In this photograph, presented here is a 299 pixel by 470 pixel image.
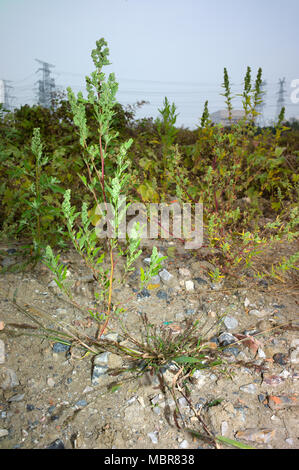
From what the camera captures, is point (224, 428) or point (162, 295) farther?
point (162, 295)

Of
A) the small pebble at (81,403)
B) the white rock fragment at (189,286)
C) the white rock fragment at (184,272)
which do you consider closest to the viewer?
the small pebble at (81,403)

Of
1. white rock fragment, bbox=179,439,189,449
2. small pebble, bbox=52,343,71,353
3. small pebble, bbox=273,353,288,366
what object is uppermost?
small pebble, bbox=52,343,71,353

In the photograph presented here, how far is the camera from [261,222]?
3.74 m

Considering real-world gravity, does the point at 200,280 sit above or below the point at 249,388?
above

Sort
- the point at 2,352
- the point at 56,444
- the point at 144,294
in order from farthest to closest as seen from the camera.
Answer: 1. the point at 144,294
2. the point at 2,352
3. the point at 56,444

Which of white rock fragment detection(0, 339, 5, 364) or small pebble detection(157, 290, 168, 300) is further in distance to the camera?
small pebble detection(157, 290, 168, 300)

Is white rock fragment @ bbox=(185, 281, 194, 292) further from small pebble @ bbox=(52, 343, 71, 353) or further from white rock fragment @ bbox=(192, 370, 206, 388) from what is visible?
small pebble @ bbox=(52, 343, 71, 353)

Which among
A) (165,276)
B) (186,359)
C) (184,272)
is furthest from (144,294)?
(186,359)

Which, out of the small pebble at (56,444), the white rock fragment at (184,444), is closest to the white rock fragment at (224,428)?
the white rock fragment at (184,444)

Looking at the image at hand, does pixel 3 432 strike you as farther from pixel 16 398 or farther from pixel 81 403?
pixel 81 403

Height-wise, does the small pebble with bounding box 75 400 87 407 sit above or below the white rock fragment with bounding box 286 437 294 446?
above

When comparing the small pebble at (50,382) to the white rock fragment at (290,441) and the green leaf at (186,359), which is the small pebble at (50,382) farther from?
the white rock fragment at (290,441)

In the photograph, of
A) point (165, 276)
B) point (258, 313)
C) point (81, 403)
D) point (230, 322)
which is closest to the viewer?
point (81, 403)

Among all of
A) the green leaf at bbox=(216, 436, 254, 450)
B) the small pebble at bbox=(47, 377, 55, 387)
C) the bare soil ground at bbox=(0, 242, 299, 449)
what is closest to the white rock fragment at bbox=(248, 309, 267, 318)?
the bare soil ground at bbox=(0, 242, 299, 449)
